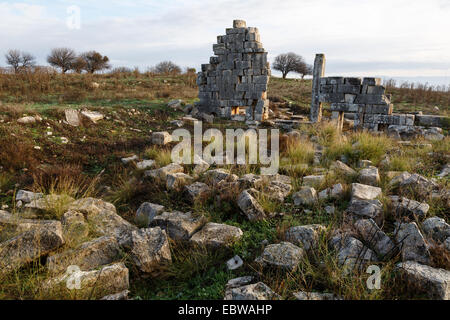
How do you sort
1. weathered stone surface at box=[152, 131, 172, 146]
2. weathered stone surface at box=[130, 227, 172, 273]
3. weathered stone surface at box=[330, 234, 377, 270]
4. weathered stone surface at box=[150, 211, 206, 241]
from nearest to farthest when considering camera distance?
weathered stone surface at box=[330, 234, 377, 270]
weathered stone surface at box=[130, 227, 172, 273]
weathered stone surface at box=[150, 211, 206, 241]
weathered stone surface at box=[152, 131, 172, 146]

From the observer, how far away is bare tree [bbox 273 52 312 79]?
1699 inches

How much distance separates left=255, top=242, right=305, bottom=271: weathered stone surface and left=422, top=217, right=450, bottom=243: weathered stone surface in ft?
5.31

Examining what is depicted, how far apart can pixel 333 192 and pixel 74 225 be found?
3.88 meters

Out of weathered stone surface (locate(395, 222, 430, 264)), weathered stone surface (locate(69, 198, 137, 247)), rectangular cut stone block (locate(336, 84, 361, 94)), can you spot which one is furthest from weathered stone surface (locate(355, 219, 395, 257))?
rectangular cut stone block (locate(336, 84, 361, 94))

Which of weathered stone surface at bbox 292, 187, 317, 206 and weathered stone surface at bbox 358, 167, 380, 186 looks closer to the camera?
weathered stone surface at bbox 292, 187, 317, 206

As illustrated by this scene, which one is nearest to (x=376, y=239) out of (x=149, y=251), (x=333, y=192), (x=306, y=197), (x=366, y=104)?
(x=306, y=197)

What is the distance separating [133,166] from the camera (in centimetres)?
725

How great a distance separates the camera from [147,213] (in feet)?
15.7

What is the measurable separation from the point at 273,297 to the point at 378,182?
11.8 ft

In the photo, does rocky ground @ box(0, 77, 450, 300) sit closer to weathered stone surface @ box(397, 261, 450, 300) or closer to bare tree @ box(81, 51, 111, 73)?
weathered stone surface @ box(397, 261, 450, 300)

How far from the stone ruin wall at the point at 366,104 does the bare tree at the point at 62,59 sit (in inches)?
1117

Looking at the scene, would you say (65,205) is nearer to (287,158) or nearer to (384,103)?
(287,158)

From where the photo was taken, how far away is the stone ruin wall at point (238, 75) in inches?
535

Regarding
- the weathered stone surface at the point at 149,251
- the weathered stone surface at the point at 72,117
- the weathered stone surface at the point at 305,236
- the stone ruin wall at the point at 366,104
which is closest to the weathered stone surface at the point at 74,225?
the weathered stone surface at the point at 149,251
